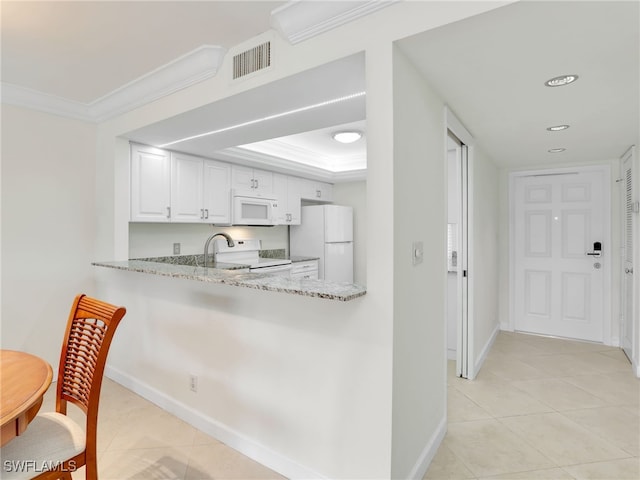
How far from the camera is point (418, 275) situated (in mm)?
1806

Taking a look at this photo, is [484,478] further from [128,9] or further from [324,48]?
[128,9]

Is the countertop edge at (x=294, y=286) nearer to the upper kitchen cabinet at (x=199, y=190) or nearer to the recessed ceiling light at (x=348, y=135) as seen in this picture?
the upper kitchen cabinet at (x=199, y=190)

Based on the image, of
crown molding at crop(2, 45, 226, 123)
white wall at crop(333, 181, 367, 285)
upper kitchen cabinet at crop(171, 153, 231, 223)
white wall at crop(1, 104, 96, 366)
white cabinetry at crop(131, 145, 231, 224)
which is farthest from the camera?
white wall at crop(333, 181, 367, 285)

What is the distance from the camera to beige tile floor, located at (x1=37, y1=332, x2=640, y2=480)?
193 cm

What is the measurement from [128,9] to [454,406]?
3.27 m

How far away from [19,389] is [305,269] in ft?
12.6

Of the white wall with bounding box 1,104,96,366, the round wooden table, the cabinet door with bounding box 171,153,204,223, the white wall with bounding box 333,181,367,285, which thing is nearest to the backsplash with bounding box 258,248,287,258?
the white wall with bounding box 333,181,367,285

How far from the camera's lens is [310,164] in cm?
491

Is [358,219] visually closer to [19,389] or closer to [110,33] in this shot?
[110,33]

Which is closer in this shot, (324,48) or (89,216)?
(324,48)

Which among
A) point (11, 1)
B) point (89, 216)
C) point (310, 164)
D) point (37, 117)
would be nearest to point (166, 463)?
point (89, 216)

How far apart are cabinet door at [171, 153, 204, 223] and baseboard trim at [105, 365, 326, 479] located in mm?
1528

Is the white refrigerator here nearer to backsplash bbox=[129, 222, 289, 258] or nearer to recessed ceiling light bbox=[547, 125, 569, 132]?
backsplash bbox=[129, 222, 289, 258]

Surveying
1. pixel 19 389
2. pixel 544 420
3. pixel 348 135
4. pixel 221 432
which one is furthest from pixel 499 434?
pixel 348 135
